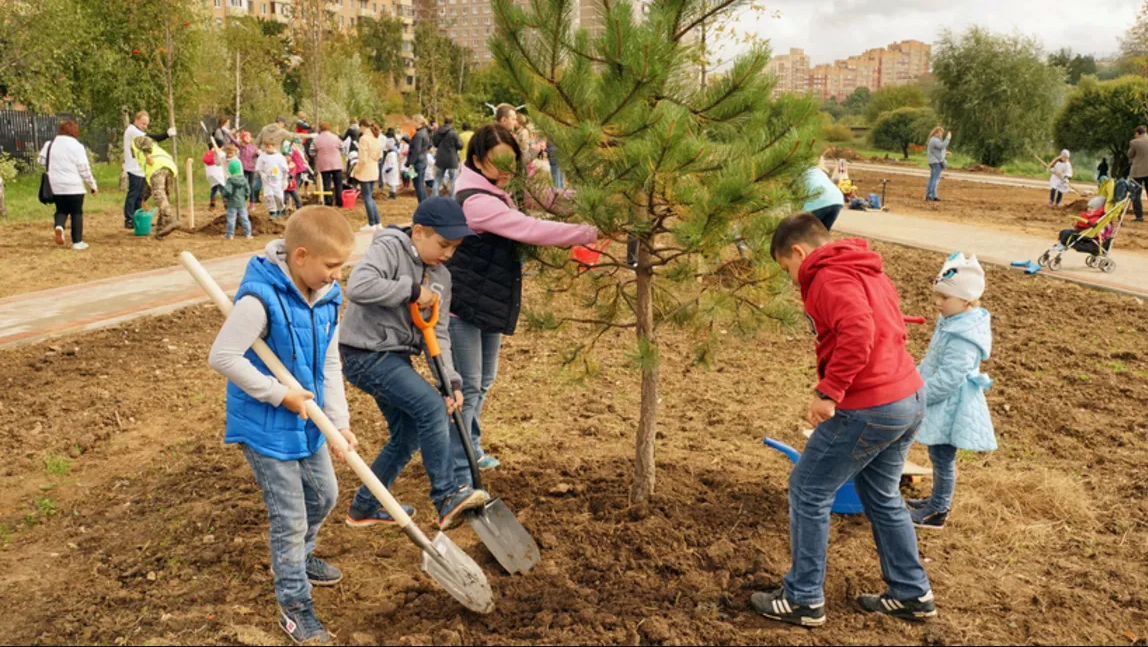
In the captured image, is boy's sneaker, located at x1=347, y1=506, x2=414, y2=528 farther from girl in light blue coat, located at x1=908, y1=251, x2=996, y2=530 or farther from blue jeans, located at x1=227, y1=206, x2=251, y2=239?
blue jeans, located at x1=227, y1=206, x2=251, y2=239

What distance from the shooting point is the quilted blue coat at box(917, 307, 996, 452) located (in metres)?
3.81

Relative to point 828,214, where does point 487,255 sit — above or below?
below

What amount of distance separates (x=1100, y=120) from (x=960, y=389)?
98.1 feet

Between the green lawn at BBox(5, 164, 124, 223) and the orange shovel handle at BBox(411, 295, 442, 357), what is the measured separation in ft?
44.1

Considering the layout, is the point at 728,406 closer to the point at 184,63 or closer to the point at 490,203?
the point at 490,203

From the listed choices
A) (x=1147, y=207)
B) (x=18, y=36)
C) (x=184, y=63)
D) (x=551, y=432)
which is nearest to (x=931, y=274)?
(x=551, y=432)

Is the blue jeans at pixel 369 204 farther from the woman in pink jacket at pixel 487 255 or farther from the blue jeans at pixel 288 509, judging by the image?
the blue jeans at pixel 288 509

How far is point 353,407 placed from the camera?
5.56 m

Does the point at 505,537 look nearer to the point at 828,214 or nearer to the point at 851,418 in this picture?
the point at 851,418

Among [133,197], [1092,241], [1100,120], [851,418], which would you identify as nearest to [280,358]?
[851,418]

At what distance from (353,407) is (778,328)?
120 inches

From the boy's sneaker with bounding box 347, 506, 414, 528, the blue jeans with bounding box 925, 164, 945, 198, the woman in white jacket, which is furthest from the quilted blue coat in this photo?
the blue jeans with bounding box 925, 164, 945, 198

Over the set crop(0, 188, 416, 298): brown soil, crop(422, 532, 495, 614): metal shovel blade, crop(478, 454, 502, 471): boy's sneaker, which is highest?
crop(0, 188, 416, 298): brown soil

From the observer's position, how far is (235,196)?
1262cm
